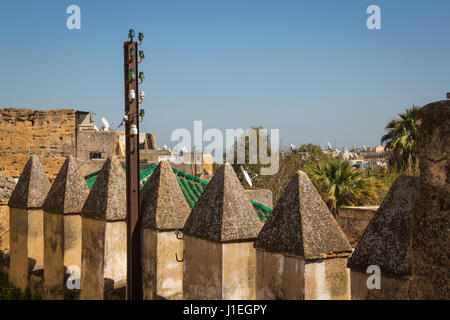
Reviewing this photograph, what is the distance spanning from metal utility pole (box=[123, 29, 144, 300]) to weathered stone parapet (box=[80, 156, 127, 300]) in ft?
2.12

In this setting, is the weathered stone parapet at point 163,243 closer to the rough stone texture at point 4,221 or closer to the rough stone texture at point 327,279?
the rough stone texture at point 327,279

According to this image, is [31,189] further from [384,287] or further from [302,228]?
[384,287]

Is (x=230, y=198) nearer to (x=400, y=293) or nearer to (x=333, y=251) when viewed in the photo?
(x=333, y=251)

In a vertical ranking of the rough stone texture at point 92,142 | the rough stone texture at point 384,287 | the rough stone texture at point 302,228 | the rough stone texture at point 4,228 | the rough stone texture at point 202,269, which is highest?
the rough stone texture at point 92,142

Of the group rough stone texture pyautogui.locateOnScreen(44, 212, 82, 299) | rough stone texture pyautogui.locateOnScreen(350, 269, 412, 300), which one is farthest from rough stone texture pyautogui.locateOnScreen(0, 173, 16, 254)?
rough stone texture pyautogui.locateOnScreen(350, 269, 412, 300)

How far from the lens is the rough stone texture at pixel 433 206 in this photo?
285 centimetres

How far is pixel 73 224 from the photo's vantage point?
28.5 ft

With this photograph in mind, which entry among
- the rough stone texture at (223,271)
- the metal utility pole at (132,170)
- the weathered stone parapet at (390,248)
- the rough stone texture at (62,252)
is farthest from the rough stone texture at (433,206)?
the rough stone texture at (62,252)

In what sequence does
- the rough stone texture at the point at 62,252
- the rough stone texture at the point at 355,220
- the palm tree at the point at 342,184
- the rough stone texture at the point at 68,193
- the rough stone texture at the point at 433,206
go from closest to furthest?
the rough stone texture at the point at 433,206, the rough stone texture at the point at 62,252, the rough stone texture at the point at 68,193, the rough stone texture at the point at 355,220, the palm tree at the point at 342,184

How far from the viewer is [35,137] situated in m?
15.8

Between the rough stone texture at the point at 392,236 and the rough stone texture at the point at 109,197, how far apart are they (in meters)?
4.38

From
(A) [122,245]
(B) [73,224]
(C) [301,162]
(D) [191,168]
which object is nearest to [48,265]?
(B) [73,224]

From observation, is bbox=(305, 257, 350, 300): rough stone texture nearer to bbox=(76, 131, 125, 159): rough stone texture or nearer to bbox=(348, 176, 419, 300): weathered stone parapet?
bbox=(348, 176, 419, 300): weathered stone parapet

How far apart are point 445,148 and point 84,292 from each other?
657 centimetres
